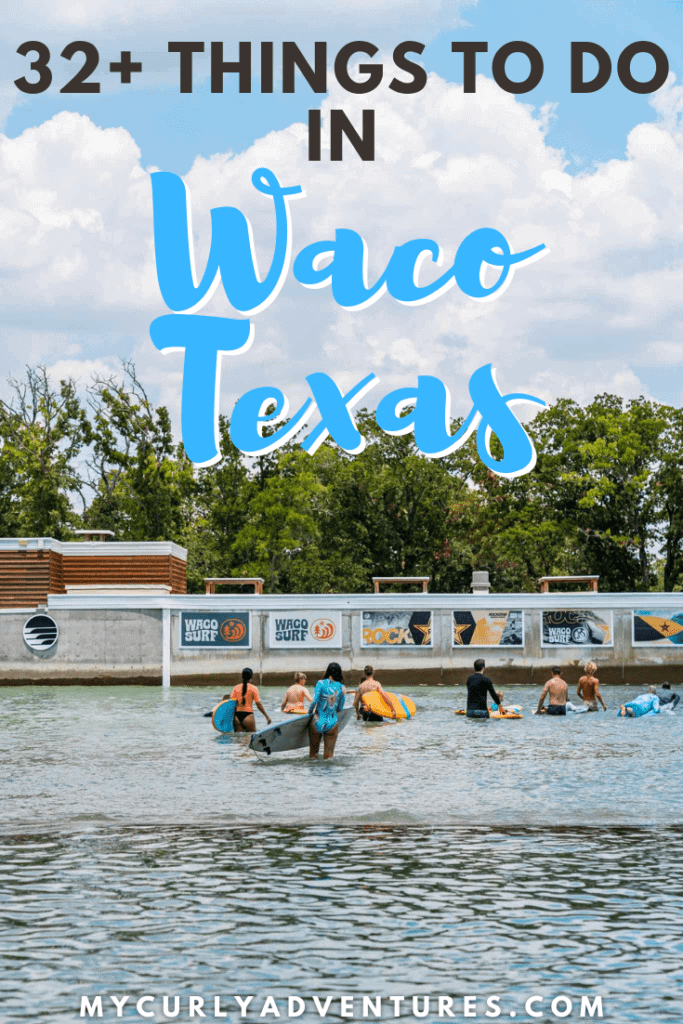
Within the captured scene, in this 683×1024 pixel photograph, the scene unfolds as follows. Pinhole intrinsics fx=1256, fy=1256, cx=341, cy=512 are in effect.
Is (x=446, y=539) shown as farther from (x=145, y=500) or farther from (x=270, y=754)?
(x=270, y=754)

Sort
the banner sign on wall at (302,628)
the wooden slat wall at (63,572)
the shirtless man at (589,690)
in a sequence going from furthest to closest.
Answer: the banner sign on wall at (302,628), the wooden slat wall at (63,572), the shirtless man at (589,690)

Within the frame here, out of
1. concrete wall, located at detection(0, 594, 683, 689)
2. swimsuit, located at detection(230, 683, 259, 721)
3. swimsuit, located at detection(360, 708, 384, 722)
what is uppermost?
concrete wall, located at detection(0, 594, 683, 689)

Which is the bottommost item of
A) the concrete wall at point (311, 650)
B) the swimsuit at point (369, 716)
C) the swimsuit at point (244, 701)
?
the swimsuit at point (369, 716)

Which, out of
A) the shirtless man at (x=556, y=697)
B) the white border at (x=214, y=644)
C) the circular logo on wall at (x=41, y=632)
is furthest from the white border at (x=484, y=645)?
the circular logo on wall at (x=41, y=632)

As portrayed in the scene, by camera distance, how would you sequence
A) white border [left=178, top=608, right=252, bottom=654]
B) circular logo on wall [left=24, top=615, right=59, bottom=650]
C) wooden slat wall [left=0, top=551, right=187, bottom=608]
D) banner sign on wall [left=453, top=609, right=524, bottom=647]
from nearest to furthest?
circular logo on wall [left=24, top=615, right=59, bottom=650] → wooden slat wall [left=0, top=551, right=187, bottom=608] → white border [left=178, top=608, right=252, bottom=654] → banner sign on wall [left=453, top=609, right=524, bottom=647]

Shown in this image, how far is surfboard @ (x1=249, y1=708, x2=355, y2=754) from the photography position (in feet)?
79.3

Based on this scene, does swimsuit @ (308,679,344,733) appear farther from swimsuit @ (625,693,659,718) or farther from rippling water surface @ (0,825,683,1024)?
swimsuit @ (625,693,659,718)

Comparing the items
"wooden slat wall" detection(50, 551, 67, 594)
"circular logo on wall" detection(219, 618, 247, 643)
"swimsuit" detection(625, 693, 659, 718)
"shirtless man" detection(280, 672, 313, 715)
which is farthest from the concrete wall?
"shirtless man" detection(280, 672, 313, 715)

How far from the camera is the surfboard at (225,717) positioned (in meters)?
29.9

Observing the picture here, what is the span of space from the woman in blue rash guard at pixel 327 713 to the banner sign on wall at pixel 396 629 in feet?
94.8

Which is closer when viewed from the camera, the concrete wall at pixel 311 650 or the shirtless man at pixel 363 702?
the shirtless man at pixel 363 702

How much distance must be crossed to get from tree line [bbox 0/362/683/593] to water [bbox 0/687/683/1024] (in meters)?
46.6

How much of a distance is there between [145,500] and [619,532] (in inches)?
1072

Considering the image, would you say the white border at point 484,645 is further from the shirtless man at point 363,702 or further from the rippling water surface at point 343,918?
the rippling water surface at point 343,918
